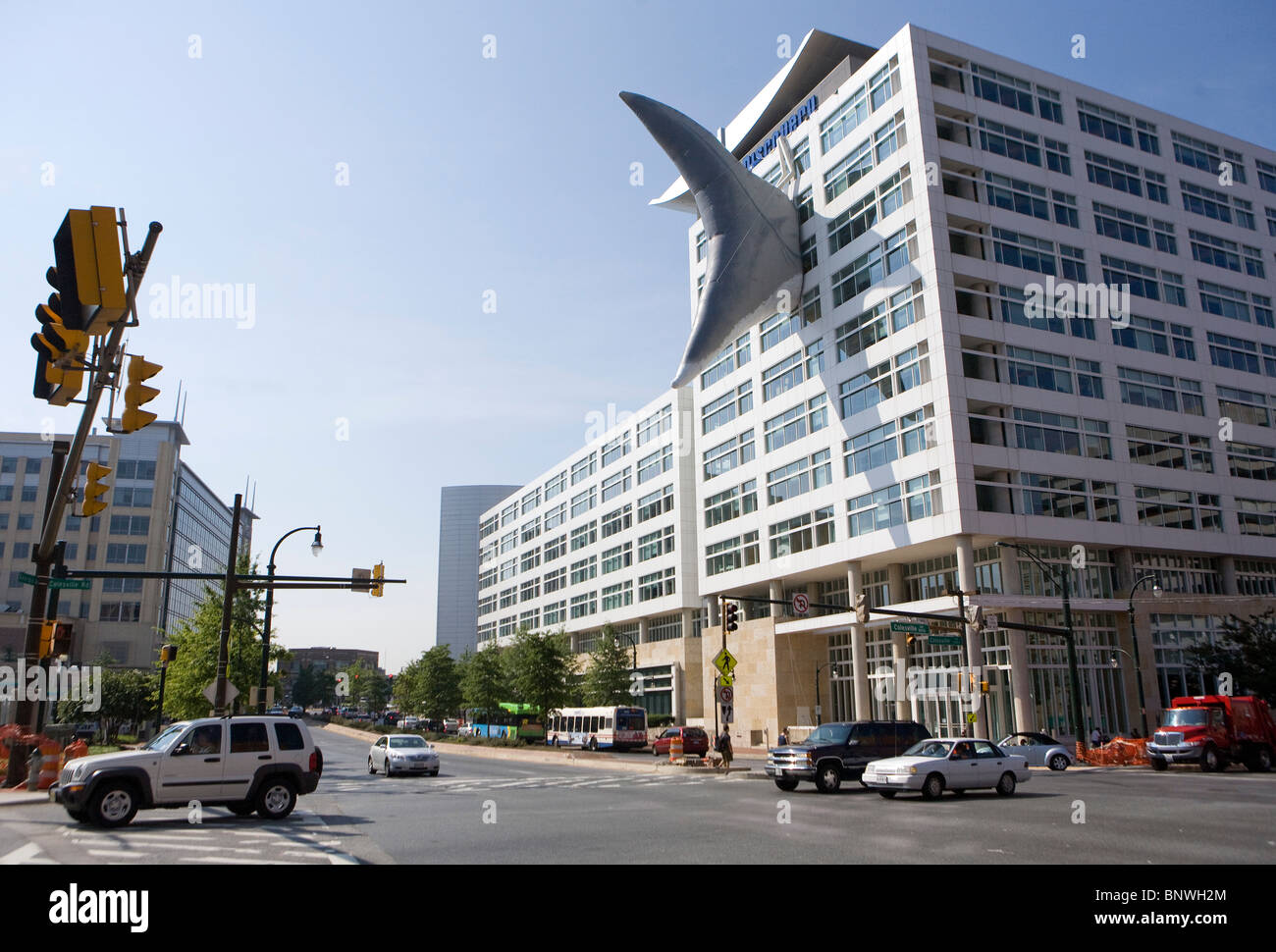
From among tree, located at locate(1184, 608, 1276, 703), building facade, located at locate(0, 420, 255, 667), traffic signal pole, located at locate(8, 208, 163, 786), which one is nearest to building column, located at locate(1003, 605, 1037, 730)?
tree, located at locate(1184, 608, 1276, 703)

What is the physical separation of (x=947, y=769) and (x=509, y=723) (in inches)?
2533

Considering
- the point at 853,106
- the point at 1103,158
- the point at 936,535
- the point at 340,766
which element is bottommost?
the point at 340,766

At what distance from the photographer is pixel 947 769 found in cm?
2111

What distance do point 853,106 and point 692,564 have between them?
1527 inches

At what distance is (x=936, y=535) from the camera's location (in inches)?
1800

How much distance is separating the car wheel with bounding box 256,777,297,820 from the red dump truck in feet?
90.0

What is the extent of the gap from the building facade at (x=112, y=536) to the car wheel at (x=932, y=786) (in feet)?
297

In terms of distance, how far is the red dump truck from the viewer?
29047 mm

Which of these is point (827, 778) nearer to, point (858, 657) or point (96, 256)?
point (96, 256)

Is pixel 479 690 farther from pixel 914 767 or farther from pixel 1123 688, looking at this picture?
pixel 914 767

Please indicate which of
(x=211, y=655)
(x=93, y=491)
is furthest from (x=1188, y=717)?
(x=211, y=655)

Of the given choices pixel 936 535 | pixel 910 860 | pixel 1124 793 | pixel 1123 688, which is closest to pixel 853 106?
pixel 936 535

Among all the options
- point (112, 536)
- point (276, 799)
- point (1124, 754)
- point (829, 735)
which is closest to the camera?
point (276, 799)

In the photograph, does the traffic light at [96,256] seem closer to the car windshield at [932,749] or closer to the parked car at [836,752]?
the car windshield at [932,749]
